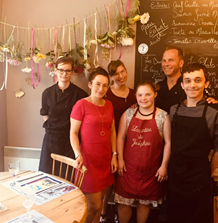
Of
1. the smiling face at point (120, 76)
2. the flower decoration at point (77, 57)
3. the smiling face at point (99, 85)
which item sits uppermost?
the flower decoration at point (77, 57)

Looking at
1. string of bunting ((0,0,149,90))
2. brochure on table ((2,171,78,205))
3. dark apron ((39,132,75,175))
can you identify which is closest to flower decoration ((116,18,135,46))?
string of bunting ((0,0,149,90))

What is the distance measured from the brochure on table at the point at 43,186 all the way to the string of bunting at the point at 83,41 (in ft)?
4.22

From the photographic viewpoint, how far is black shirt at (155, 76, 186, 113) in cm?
215

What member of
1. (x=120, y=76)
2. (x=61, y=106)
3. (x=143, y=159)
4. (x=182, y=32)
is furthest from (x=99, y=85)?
(x=182, y=32)

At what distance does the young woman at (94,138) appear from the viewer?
185cm

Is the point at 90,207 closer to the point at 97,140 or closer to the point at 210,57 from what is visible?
the point at 97,140

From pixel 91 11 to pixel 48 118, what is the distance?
134 cm

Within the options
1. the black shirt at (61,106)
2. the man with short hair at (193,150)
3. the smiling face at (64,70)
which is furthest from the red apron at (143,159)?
the smiling face at (64,70)

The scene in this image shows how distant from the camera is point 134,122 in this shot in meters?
1.91

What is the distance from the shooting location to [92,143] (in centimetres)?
186

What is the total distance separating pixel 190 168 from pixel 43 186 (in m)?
1.14

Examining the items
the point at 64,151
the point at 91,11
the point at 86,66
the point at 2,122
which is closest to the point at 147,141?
the point at 64,151

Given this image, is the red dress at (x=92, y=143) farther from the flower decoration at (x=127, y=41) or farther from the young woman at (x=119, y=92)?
the flower decoration at (x=127, y=41)

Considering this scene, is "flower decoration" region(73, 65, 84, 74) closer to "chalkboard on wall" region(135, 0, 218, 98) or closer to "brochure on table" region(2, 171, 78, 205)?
"chalkboard on wall" region(135, 0, 218, 98)
